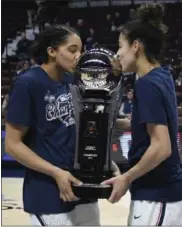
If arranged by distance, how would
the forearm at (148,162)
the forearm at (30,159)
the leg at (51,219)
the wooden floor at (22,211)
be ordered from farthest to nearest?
1. the wooden floor at (22,211)
2. the leg at (51,219)
3. the forearm at (30,159)
4. the forearm at (148,162)

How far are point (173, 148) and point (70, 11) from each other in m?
11.4

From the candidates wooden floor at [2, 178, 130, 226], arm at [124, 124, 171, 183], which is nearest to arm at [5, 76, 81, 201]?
arm at [124, 124, 171, 183]

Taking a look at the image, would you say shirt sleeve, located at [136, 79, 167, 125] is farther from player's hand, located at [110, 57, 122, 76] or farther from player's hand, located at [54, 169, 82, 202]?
player's hand, located at [54, 169, 82, 202]

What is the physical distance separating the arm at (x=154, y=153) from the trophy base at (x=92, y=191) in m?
0.08

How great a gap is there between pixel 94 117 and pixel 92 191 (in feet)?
0.82

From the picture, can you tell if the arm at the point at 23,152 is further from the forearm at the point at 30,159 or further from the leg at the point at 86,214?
the leg at the point at 86,214

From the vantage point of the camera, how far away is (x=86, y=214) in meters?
1.90

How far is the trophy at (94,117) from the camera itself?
1.68 meters

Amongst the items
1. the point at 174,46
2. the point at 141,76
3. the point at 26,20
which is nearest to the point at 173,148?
the point at 141,76

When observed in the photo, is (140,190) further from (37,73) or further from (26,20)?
(26,20)

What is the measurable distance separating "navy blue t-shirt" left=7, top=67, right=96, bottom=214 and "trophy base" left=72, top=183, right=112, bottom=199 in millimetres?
142

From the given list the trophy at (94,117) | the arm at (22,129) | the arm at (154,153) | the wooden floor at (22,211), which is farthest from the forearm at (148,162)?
the wooden floor at (22,211)

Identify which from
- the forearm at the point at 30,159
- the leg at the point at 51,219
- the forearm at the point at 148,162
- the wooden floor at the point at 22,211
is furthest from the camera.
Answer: the wooden floor at the point at 22,211

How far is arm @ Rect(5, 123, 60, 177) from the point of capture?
1717mm
